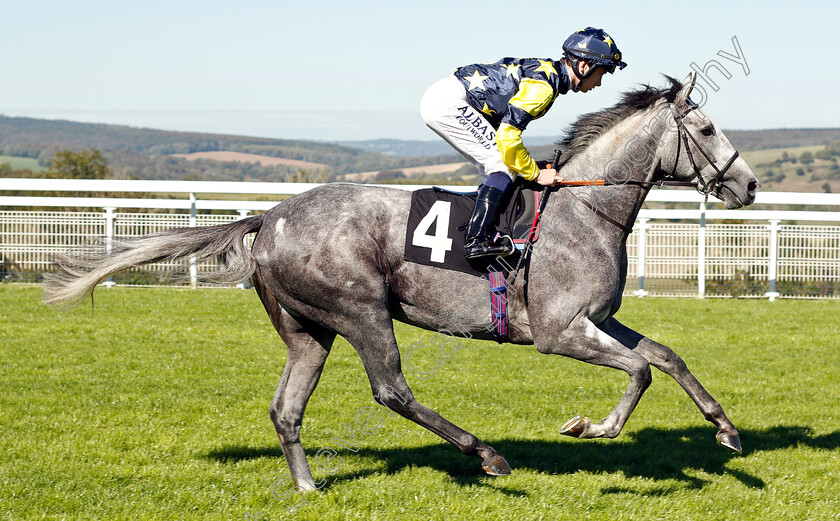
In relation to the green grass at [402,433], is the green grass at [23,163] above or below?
above

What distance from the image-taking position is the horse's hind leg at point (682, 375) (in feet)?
13.0

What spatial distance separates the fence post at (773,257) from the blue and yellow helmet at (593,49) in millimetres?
8466

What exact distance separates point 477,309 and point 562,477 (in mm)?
1173

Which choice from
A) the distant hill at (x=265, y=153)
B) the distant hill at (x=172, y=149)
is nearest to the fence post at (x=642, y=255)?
the distant hill at (x=265, y=153)

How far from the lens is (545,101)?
3936mm

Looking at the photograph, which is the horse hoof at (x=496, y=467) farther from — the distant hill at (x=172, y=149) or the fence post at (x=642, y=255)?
the distant hill at (x=172, y=149)

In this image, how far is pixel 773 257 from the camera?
455 inches

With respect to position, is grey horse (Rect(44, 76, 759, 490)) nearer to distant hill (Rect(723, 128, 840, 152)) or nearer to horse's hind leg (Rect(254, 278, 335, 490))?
horse's hind leg (Rect(254, 278, 335, 490))

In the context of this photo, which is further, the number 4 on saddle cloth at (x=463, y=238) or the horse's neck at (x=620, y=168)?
the horse's neck at (x=620, y=168)

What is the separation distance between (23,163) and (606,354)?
88816 millimetres

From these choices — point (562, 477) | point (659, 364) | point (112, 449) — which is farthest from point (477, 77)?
point (112, 449)

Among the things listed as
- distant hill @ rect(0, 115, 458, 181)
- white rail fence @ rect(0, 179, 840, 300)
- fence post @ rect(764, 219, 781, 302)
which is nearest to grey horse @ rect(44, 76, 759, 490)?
white rail fence @ rect(0, 179, 840, 300)

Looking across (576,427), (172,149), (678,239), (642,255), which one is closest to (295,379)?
(576,427)

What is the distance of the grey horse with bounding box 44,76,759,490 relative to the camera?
3.96m
